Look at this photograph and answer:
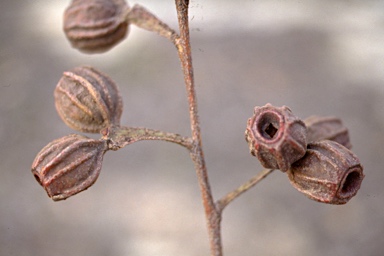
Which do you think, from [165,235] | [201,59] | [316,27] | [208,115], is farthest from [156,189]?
[316,27]

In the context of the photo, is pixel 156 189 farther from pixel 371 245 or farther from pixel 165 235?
pixel 371 245

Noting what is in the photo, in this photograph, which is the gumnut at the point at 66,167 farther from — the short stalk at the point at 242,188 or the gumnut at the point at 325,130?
the gumnut at the point at 325,130

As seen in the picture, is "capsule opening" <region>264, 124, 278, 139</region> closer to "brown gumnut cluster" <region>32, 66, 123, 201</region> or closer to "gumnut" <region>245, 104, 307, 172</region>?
"gumnut" <region>245, 104, 307, 172</region>

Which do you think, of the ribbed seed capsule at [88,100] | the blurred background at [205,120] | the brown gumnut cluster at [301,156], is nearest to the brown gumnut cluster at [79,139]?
the ribbed seed capsule at [88,100]

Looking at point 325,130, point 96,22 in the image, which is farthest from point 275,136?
point 96,22

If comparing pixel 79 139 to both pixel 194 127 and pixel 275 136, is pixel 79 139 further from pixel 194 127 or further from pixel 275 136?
pixel 275 136
